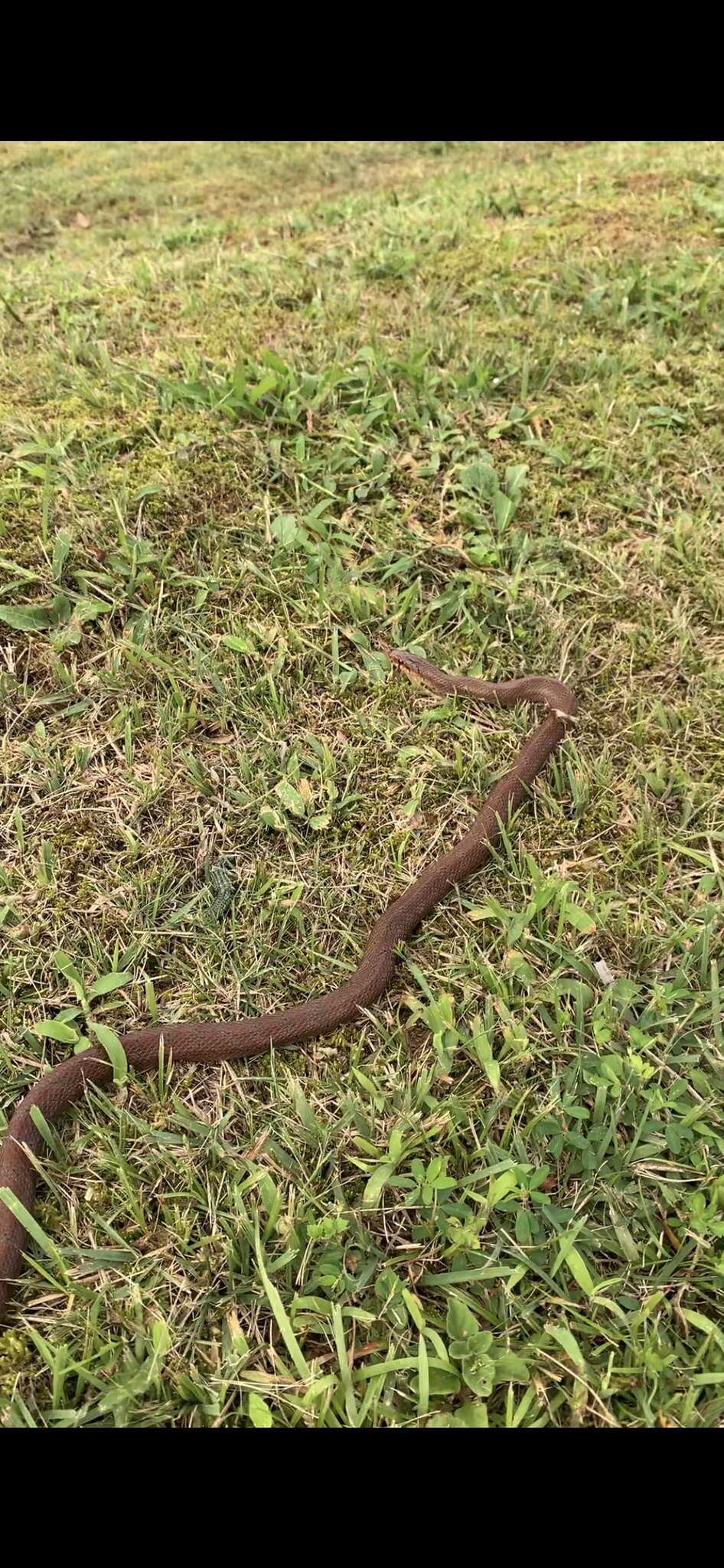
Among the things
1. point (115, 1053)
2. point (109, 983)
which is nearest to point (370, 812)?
point (109, 983)

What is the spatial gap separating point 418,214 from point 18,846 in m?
3.99

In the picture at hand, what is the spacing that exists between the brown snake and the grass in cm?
5

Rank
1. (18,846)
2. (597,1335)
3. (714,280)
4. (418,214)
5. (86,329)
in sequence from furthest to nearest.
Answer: (418,214) < (714,280) < (86,329) < (18,846) < (597,1335)

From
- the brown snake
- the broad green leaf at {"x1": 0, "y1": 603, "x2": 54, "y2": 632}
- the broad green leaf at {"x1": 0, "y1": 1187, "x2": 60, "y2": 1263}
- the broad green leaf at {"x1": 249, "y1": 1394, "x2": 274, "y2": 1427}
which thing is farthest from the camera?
the broad green leaf at {"x1": 0, "y1": 603, "x2": 54, "y2": 632}

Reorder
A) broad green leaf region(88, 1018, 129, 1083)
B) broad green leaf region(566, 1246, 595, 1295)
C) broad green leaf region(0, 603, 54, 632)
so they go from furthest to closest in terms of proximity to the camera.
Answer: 1. broad green leaf region(0, 603, 54, 632)
2. broad green leaf region(88, 1018, 129, 1083)
3. broad green leaf region(566, 1246, 595, 1295)

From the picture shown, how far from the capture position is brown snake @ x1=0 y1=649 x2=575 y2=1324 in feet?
6.92

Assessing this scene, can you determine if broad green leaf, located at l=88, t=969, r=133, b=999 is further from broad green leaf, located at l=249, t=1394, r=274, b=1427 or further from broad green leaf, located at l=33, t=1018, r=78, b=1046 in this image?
broad green leaf, located at l=249, t=1394, r=274, b=1427

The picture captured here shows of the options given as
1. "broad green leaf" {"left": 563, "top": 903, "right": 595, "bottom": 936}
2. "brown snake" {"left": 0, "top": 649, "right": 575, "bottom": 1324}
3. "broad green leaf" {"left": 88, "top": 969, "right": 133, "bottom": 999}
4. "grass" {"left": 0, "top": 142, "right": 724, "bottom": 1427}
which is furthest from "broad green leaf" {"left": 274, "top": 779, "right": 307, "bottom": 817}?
"broad green leaf" {"left": 563, "top": 903, "right": 595, "bottom": 936}

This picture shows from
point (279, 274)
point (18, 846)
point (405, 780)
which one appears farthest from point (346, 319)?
point (18, 846)

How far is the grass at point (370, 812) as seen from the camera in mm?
1911

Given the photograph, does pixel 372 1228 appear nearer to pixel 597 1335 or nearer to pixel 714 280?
pixel 597 1335

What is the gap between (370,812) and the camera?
2.76 meters

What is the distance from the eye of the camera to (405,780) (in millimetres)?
2822

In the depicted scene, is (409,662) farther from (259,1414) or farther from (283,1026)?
(259,1414)
